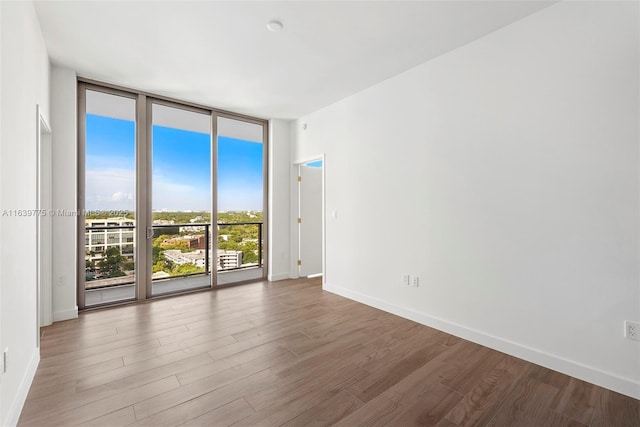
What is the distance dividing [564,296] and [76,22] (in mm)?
4607

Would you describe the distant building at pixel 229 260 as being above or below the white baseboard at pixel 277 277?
above

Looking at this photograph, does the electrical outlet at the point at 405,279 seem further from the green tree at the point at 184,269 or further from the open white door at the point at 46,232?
the open white door at the point at 46,232

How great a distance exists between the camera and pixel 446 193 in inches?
117

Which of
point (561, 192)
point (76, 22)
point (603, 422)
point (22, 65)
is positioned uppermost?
point (76, 22)

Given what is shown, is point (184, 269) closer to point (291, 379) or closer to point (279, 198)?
point (279, 198)

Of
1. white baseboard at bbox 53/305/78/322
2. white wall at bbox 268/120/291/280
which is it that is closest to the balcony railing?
white baseboard at bbox 53/305/78/322

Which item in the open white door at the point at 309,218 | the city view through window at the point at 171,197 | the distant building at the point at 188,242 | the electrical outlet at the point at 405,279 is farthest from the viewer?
the open white door at the point at 309,218

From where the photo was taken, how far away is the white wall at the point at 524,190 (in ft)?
6.61

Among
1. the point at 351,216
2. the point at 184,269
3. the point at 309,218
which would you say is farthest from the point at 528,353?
the point at 184,269

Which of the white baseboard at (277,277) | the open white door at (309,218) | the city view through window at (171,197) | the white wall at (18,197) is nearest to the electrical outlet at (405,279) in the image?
the open white door at (309,218)

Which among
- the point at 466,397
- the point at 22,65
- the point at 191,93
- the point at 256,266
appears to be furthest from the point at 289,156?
the point at 466,397

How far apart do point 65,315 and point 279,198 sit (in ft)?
10.5

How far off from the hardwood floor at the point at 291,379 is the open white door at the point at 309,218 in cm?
219

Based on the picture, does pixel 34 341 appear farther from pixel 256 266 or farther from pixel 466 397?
pixel 256 266
